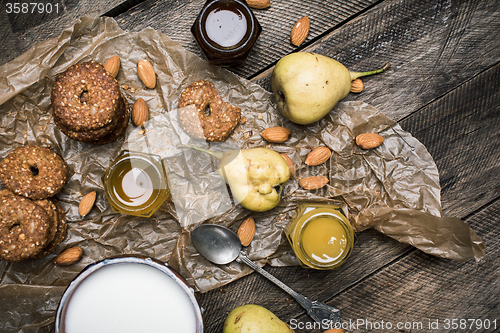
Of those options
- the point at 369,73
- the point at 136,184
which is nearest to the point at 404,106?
the point at 369,73

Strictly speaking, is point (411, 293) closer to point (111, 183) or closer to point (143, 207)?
point (143, 207)

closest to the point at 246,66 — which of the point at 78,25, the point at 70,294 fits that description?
the point at 78,25

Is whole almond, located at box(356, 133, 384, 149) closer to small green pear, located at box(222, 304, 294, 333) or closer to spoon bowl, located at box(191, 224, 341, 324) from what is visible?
spoon bowl, located at box(191, 224, 341, 324)

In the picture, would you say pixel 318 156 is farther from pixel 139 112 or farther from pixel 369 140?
pixel 139 112

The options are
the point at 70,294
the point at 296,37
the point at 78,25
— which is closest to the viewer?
the point at 70,294

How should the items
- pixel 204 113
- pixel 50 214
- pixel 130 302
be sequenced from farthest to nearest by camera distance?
pixel 204 113 → pixel 50 214 → pixel 130 302

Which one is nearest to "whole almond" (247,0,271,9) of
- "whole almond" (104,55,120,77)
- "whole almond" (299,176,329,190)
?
"whole almond" (104,55,120,77)

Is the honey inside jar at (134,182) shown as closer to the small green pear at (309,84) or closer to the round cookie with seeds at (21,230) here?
the round cookie with seeds at (21,230)
